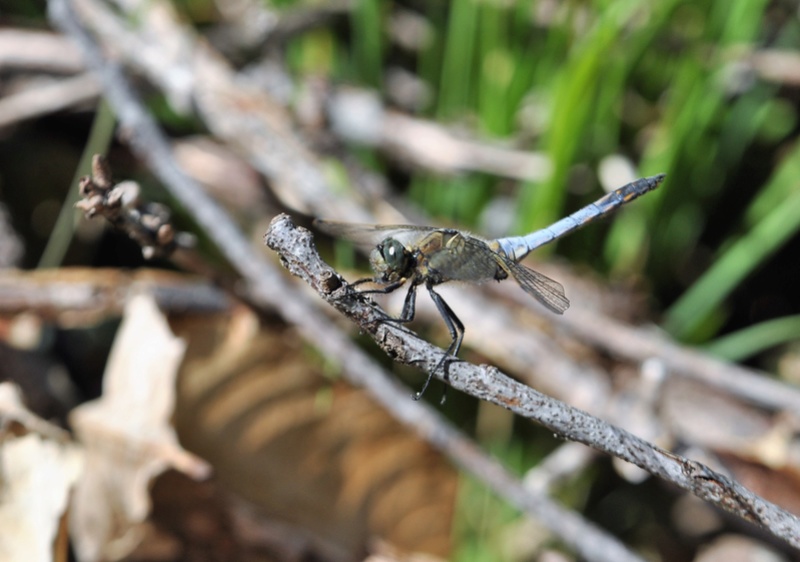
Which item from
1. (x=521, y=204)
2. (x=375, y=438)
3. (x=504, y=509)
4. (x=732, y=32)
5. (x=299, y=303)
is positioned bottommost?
(x=504, y=509)

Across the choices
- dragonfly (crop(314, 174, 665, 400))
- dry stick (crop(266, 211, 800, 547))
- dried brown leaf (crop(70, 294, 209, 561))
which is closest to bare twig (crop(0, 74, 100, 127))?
dried brown leaf (crop(70, 294, 209, 561))

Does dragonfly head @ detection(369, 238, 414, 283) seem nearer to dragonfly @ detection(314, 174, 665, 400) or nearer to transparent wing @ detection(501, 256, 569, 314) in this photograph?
dragonfly @ detection(314, 174, 665, 400)

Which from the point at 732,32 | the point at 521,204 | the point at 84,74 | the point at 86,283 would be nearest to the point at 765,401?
→ the point at 521,204

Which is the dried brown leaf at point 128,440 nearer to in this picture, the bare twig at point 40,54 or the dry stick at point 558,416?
the dry stick at point 558,416

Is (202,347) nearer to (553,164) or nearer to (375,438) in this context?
(375,438)

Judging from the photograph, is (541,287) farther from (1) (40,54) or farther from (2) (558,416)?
(1) (40,54)

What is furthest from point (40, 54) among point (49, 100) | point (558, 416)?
point (558, 416)
